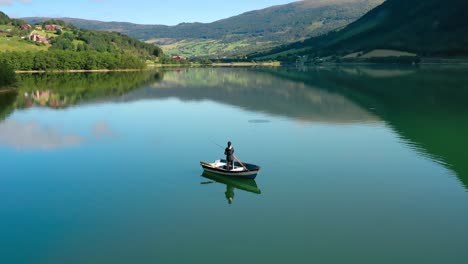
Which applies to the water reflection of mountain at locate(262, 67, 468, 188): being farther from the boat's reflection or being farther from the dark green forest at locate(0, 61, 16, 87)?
the dark green forest at locate(0, 61, 16, 87)

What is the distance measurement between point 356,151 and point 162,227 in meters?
27.3

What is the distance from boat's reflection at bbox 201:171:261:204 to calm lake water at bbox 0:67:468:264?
0.56 ft

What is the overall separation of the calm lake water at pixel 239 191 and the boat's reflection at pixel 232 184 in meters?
0.17

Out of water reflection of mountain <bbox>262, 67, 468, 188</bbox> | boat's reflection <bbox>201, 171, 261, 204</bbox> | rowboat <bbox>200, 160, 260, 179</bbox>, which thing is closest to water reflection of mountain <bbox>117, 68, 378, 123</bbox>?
water reflection of mountain <bbox>262, 67, 468, 188</bbox>

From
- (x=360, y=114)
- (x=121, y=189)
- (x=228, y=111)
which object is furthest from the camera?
(x=228, y=111)

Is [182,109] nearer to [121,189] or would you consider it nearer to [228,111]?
[228,111]

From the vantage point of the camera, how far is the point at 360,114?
7550 centimetres

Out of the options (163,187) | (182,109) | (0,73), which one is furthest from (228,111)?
(0,73)

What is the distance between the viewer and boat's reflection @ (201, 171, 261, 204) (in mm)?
33625

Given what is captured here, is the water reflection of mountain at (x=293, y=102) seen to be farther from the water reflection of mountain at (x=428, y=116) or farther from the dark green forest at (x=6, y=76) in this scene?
the dark green forest at (x=6, y=76)

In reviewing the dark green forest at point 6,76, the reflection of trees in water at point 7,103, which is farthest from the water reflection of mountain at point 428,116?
the dark green forest at point 6,76

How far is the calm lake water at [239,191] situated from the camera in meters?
23.7

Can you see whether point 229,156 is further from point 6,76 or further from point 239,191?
point 6,76

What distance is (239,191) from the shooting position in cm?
3409
